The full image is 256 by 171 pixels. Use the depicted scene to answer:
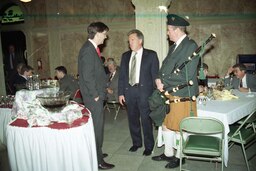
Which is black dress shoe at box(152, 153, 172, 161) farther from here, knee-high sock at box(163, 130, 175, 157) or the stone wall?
the stone wall

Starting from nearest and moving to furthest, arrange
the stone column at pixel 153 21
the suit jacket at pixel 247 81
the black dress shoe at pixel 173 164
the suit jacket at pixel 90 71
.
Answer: the suit jacket at pixel 90 71
the black dress shoe at pixel 173 164
the suit jacket at pixel 247 81
the stone column at pixel 153 21

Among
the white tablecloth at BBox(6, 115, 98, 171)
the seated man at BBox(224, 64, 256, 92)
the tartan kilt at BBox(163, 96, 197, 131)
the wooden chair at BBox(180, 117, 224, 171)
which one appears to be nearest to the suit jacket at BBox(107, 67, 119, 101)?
the seated man at BBox(224, 64, 256, 92)

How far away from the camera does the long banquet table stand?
346cm

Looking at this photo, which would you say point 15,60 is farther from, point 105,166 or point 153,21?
point 105,166

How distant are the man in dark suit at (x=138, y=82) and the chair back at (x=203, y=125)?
1124mm

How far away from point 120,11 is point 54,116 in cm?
708

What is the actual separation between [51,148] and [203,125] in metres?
1.68

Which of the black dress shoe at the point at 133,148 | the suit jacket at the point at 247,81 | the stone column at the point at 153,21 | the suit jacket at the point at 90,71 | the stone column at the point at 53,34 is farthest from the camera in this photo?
the stone column at the point at 53,34

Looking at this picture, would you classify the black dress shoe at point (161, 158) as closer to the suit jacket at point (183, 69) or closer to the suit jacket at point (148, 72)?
the suit jacket at point (148, 72)

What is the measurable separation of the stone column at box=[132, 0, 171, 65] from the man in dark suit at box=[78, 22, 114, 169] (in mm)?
2402

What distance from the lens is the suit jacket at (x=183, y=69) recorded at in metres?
3.46

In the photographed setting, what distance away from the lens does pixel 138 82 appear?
425cm

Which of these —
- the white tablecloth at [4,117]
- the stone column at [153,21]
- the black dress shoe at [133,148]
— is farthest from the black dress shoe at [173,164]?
the stone column at [153,21]

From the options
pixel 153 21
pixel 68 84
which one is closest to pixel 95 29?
pixel 153 21
